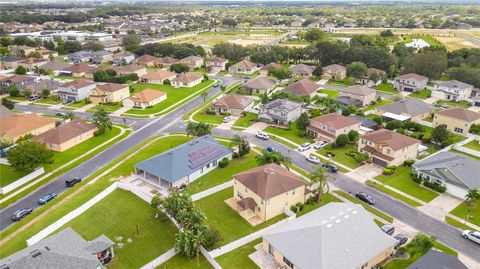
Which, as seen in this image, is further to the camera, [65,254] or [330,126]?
[330,126]

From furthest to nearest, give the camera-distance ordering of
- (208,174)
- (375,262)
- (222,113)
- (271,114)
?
(222,113)
(271,114)
(208,174)
(375,262)

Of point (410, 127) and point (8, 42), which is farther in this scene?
point (8, 42)

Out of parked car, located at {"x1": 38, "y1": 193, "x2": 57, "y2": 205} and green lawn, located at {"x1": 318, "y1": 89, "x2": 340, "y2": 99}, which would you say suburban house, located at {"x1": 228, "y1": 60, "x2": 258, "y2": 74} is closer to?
green lawn, located at {"x1": 318, "y1": 89, "x2": 340, "y2": 99}

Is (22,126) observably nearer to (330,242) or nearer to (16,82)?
(16,82)

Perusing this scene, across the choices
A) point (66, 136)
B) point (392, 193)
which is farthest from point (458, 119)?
point (66, 136)

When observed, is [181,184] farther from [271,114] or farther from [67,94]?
[67,94]

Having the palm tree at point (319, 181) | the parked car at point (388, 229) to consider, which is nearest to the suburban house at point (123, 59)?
the palm tree at point (319, 181)

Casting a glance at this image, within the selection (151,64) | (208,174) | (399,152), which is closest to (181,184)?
(208,174)

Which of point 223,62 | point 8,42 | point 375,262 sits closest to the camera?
point 375,262
